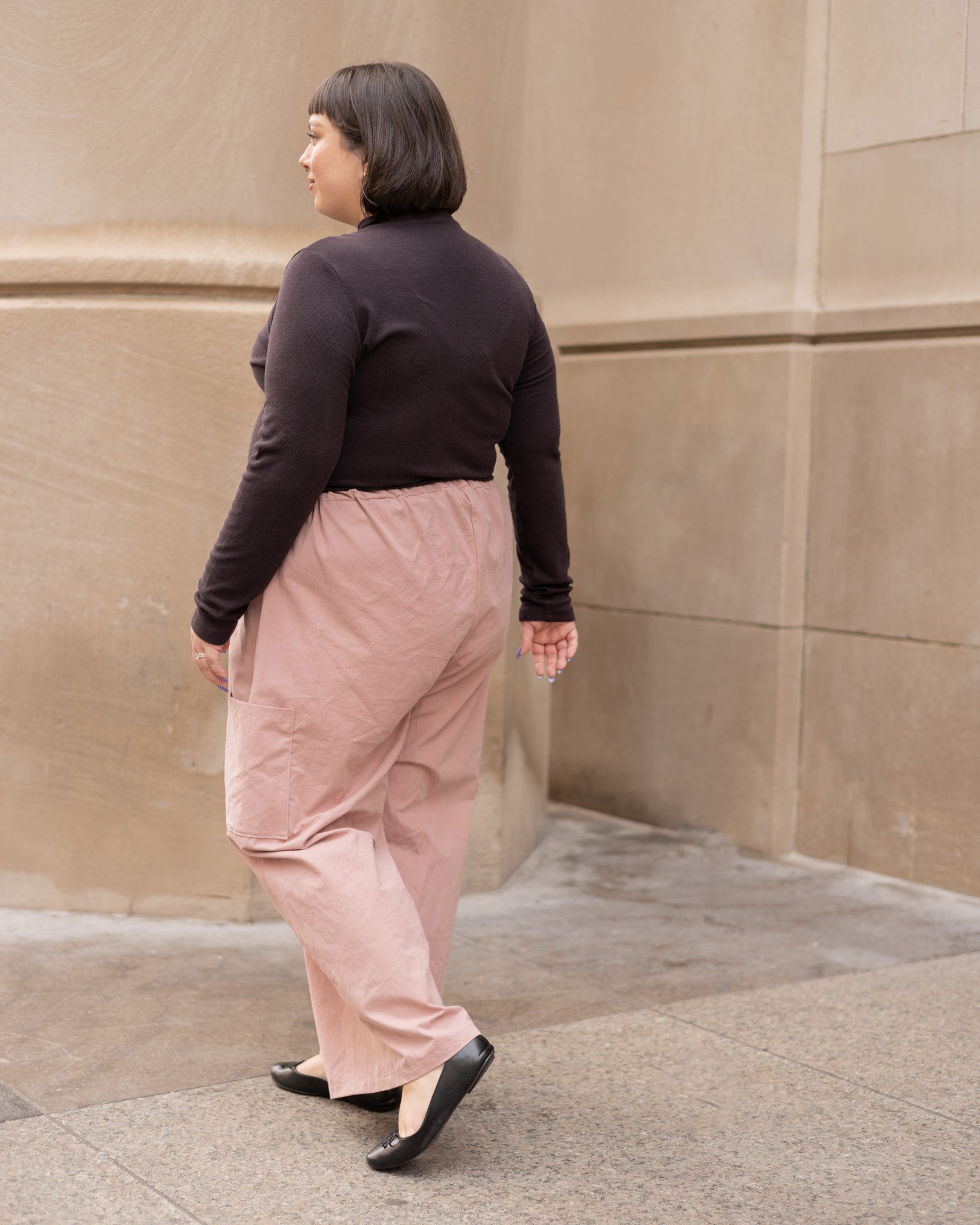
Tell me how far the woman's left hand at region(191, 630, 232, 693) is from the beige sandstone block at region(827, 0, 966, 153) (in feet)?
10.6

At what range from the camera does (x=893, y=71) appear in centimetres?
517

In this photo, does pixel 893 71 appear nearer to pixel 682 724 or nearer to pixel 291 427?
pixel 682 724

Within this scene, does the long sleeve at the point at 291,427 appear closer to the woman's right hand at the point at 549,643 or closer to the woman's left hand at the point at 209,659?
the woman's left hand at the point at 209,659

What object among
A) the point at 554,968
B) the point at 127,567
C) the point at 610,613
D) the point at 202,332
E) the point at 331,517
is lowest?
the point at 554,968

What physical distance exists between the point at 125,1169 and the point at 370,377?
148 centimetres

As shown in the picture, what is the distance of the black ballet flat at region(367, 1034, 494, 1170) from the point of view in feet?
9.26

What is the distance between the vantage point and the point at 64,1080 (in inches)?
129

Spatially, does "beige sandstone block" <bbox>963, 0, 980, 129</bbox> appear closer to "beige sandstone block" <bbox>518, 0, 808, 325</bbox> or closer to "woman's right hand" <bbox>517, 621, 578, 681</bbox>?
"beige sandstone block" <bbox>518, 0, 808, 325</bbox>

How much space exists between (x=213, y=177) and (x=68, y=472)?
0.93 metres

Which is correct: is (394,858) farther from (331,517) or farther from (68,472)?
(68,472)

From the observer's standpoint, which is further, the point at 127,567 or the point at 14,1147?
the point at 127,567

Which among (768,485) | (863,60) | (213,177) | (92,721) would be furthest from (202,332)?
(863,60)

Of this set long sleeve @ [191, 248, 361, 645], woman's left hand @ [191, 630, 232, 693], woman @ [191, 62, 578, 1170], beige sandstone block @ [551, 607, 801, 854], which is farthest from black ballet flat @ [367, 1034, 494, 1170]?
beige sandstone block @ [551, 607, 801, 854]

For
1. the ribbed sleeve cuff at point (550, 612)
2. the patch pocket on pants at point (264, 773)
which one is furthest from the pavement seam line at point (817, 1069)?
the patch pocket on pants at point (264, 773)
